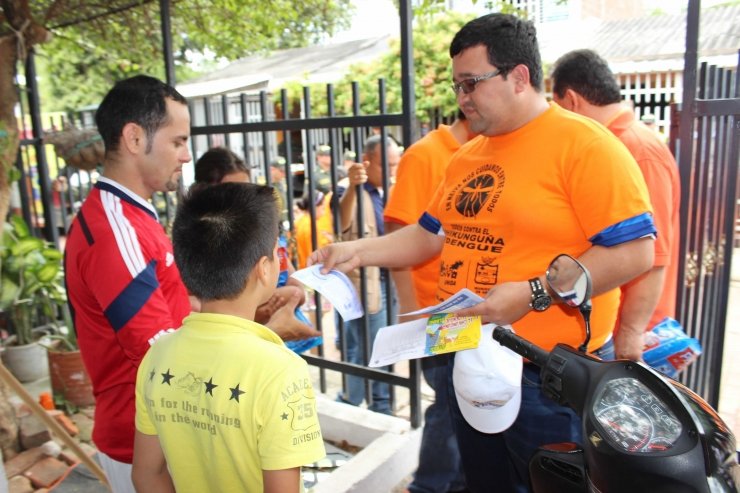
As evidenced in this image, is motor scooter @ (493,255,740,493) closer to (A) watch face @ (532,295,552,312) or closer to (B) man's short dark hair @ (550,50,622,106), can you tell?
(A) watch face @ (532,295,552,312)

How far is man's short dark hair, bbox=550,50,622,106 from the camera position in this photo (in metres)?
2.87

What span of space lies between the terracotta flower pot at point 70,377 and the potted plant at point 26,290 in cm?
50

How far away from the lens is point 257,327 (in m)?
1.50

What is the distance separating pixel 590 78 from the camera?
9.40 feet

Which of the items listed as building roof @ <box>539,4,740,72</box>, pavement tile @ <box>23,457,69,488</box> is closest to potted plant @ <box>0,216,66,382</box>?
pavement tile @ <box>23,457,69,488</box>

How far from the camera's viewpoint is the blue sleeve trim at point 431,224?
245 cm

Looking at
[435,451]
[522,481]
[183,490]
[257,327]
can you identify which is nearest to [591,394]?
[257,327]

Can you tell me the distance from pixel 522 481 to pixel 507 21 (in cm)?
162

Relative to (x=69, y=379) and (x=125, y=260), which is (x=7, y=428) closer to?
(x=69, y=379)

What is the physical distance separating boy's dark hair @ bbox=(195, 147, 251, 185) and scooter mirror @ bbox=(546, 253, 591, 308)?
6.44 feet

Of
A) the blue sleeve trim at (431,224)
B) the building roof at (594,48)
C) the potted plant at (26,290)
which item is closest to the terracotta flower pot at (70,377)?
the potted plant at (26,290)

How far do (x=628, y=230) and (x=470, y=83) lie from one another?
723mm

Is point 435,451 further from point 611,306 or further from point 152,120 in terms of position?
point 152,120

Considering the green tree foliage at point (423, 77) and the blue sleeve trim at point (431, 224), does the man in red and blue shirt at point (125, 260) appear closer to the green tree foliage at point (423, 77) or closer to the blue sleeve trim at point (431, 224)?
the blue sleeve trim at point (431, 224)
